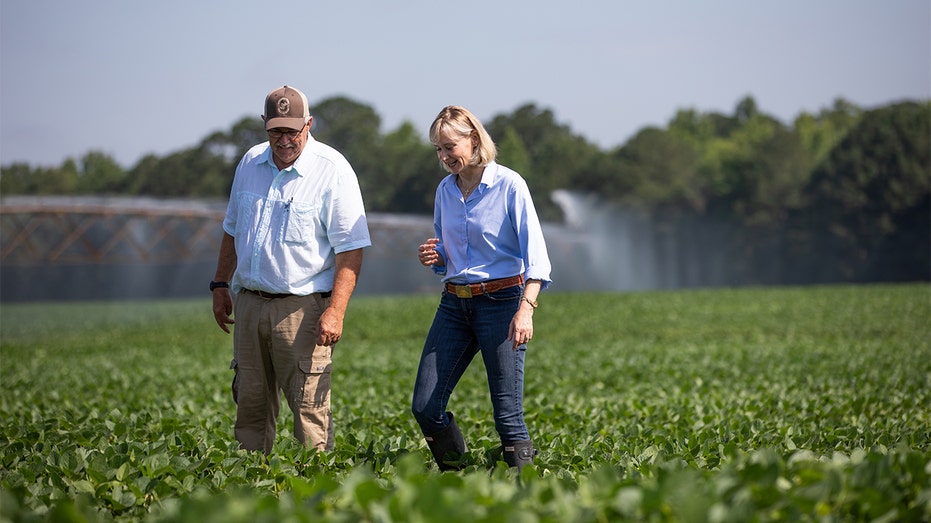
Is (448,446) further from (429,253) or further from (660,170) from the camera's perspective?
(660,170)

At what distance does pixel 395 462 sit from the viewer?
18.2ft

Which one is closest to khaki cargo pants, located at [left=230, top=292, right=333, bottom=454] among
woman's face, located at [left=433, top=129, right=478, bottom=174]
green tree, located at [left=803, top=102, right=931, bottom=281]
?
woman's face, located at [left=433, top=129, right=478, bottom=174]

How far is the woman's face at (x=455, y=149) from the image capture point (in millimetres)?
5070

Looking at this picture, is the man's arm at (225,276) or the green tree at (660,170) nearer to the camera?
the man's arm at (225,276)

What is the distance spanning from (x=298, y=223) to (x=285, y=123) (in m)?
0.59

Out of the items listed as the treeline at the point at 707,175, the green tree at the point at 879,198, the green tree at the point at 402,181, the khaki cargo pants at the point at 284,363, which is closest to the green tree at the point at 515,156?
the treeline at the point at 707,175

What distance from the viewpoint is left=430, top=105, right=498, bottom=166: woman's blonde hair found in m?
5.07

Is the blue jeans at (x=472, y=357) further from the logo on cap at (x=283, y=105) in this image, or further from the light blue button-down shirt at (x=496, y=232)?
the logo on cap at (x=283, y=105)

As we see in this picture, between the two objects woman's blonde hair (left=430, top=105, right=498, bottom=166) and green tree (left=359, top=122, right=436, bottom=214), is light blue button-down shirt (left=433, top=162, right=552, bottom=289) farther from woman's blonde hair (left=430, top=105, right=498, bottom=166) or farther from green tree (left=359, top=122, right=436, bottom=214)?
green tree (left=359, top=122, right=436, bottom=214)

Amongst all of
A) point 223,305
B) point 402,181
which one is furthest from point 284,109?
point 402,181

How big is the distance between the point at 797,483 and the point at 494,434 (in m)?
4.41

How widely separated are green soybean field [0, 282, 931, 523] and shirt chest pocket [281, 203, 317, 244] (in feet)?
3.86

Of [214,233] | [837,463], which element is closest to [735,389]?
[837,463]

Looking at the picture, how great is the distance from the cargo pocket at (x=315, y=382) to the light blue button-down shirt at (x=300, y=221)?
0.43m
